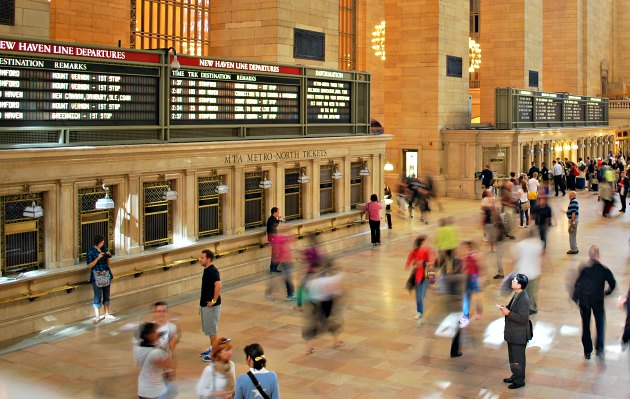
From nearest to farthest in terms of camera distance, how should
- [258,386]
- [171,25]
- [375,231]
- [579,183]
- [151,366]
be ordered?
[258,386]
[151,366]
[375,231]
[171,25]
[579,183]

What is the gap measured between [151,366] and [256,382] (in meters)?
1.20

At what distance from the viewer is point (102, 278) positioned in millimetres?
11828

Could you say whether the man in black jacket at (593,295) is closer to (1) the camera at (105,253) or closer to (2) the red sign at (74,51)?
(1) the camera at (105,253)

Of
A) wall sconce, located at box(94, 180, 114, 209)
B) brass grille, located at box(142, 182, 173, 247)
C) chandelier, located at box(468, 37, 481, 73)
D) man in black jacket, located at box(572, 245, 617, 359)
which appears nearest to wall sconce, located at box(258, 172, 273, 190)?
brass grille, located at box(142, 182, 173, 247)

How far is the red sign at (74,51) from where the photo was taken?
36.8 feet

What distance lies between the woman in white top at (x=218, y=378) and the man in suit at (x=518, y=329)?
13.1 ft

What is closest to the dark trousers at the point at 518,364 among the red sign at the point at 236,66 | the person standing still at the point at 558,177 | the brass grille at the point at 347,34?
the red sign at the point at 236,66

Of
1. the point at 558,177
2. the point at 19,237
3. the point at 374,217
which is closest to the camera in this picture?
the point at 19,237

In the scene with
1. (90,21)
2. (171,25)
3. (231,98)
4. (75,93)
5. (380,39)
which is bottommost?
(75,93)

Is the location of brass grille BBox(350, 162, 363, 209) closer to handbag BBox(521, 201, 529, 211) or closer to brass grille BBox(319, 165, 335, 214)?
brass grille BBox(319, 165, 335, 214)

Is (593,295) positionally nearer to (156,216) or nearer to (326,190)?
(156,216)

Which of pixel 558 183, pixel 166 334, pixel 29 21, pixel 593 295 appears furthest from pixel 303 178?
pixel 558 183

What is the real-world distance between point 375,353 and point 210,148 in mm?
5661

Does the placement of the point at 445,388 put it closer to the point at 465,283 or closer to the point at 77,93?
the point at 465,283
